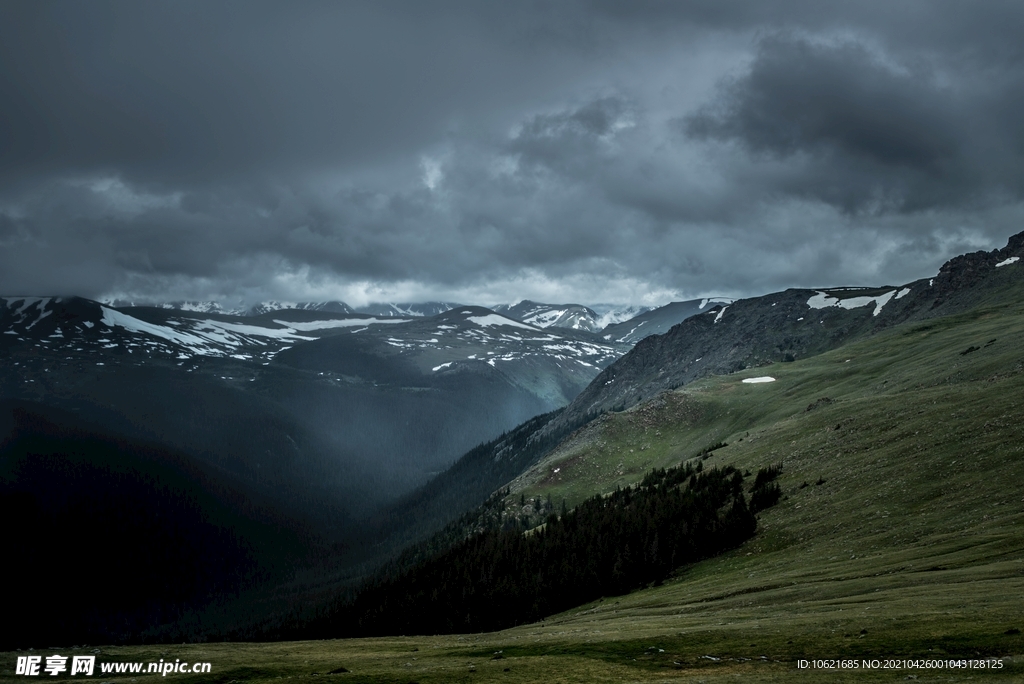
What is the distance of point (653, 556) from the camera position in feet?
283

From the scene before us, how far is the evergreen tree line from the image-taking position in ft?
281

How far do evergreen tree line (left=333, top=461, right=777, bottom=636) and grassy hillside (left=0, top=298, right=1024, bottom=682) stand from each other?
18.7 feet

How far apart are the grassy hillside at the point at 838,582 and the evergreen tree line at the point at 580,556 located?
18.7 feet

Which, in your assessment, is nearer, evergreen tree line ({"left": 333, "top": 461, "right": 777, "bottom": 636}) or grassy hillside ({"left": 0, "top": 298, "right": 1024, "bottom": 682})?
grassy hillside ({"left": 0, "top": 298, "right": 1024, "bottom": 682})

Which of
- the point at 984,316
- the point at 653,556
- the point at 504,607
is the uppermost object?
the point at 984,316

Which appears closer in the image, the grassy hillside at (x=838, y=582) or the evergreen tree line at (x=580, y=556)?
the grassy hillside at (x=838, y=582)

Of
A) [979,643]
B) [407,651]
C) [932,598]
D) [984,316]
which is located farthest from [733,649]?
[984,316]

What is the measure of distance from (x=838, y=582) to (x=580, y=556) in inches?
2230

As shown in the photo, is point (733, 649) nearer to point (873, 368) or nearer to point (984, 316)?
point (873, 368)

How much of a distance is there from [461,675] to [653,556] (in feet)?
203

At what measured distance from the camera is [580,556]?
98875mm

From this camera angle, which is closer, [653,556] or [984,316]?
[653,556]

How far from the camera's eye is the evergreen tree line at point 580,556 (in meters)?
85.6

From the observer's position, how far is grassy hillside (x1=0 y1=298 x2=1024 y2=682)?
28.3m
